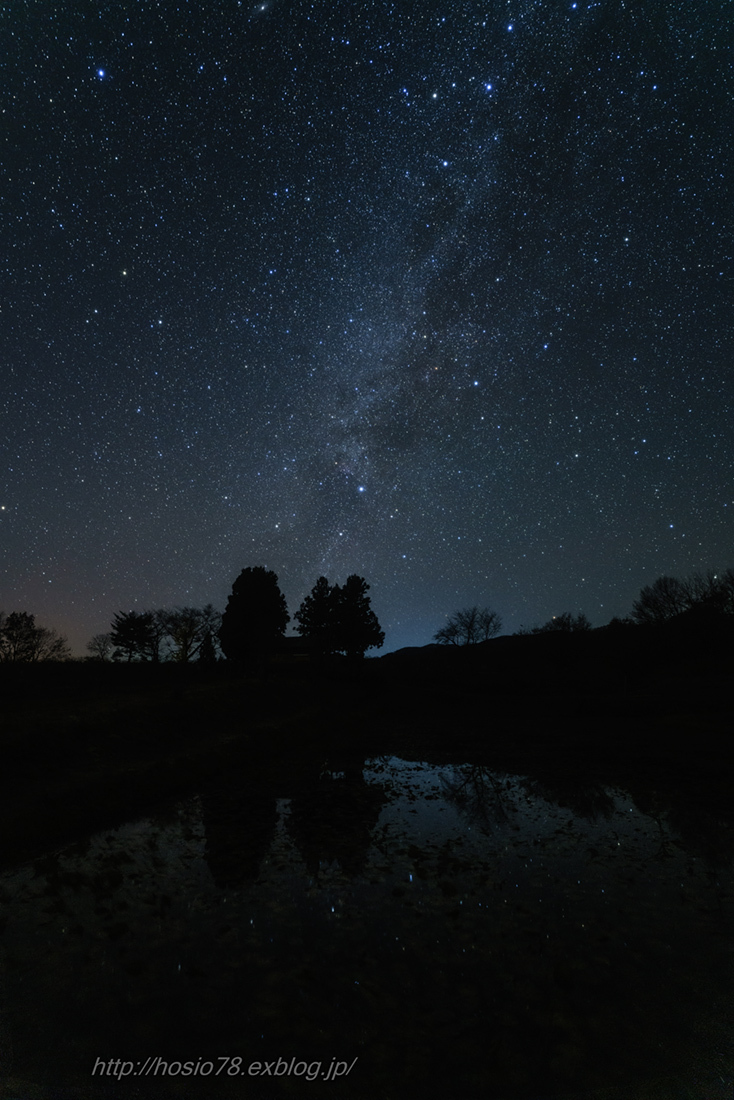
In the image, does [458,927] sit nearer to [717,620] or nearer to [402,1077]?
[402,1077]

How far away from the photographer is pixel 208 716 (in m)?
24.2

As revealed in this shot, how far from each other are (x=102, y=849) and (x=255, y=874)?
3.66 meters

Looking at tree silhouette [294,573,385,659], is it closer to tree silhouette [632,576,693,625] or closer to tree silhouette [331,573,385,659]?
tree silhouette [331,573,385,659]

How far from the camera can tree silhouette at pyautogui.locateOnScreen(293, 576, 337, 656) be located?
217 feet

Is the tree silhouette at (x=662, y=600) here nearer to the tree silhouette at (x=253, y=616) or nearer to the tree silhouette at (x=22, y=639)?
the tree silhouette at (x=253, y=616)

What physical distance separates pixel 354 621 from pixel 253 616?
51.8ft

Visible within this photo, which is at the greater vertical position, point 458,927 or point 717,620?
point 717,620

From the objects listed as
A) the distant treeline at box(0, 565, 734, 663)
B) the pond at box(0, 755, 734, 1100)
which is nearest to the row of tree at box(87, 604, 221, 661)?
the distant treeline at box(0, 565, 734, 663)

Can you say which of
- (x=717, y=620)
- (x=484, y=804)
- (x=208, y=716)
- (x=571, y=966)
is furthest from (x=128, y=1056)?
(x=717, y=620)

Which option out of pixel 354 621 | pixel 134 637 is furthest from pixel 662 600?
pixel 134 637

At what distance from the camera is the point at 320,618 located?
67.8 metres

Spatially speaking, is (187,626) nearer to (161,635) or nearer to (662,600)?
(161,635)

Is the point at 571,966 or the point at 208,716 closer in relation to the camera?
the point at 571,966

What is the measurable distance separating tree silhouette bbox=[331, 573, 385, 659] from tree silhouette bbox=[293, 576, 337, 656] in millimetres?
475
